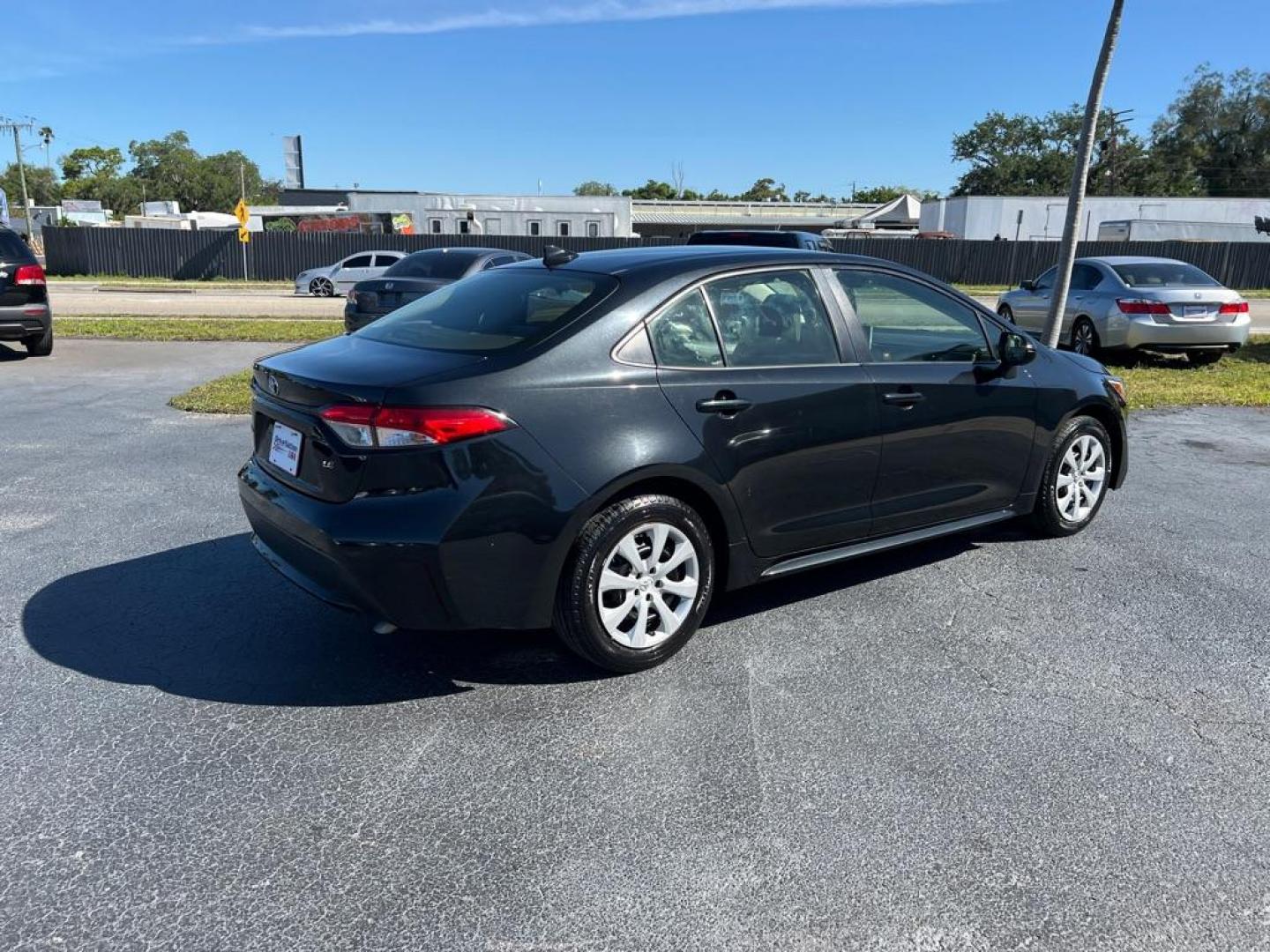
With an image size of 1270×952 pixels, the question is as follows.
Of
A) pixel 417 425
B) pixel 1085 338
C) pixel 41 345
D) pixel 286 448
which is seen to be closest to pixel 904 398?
pixel 417 425

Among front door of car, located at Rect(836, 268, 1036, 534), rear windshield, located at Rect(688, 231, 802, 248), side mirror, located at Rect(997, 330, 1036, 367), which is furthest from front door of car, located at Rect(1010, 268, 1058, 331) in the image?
front door of car, located at Rect(836, 268, 1036, 534)

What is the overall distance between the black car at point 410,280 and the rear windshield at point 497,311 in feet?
22.8

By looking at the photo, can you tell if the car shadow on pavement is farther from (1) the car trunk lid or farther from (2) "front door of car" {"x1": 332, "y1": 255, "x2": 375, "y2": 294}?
(2) "front door of car" {"x1": 332, "y1": 255, "x2": 375, "y2": 294}

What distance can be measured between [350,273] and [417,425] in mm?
25426

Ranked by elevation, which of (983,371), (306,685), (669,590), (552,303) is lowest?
(306,685)

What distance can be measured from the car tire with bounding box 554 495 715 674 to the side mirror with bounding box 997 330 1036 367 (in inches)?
80.0

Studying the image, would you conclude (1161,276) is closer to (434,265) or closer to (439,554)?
(434,265)

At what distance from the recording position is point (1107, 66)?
10.3 metres

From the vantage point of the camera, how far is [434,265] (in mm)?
14023

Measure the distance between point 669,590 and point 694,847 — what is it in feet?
4.00

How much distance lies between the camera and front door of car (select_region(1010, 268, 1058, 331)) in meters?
14.3

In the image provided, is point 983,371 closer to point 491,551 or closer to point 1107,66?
point 491,551

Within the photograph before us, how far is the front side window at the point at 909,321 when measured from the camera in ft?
15.0

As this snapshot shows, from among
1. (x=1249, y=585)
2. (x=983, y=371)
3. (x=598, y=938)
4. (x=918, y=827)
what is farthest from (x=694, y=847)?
(x=1249, y=585)
